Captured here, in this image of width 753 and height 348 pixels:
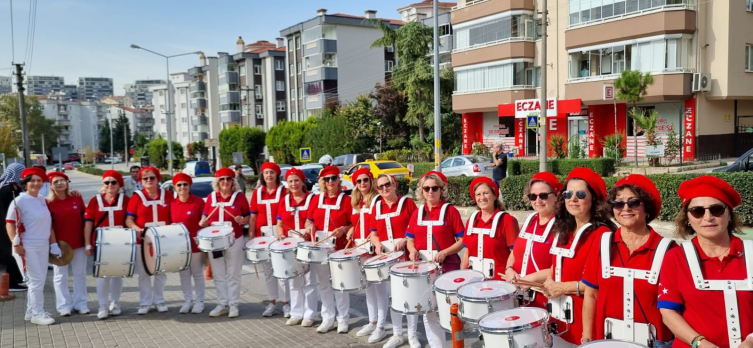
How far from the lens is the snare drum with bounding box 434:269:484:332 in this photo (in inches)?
193

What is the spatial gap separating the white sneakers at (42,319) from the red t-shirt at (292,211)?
3173mm

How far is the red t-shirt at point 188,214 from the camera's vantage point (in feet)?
25.2

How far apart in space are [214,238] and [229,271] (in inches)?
27.5

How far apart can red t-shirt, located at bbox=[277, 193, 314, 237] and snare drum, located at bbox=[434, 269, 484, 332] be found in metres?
2.72

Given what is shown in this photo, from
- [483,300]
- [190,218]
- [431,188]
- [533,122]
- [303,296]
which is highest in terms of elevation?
[533,122]

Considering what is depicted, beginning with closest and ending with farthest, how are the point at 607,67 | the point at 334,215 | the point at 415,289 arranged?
the point at 415,289 < the point at 334,215 < the point at 607,67

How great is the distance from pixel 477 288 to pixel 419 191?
1.74 m

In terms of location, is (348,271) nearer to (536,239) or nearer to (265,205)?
(265,205)

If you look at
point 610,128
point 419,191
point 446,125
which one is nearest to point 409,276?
point 419,191

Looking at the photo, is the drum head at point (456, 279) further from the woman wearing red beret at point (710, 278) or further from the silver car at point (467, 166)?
the silver car at point (467, 166)

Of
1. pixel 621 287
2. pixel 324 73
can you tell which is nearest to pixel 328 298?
pixel 621 287

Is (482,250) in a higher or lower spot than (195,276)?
higher

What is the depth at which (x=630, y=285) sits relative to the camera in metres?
3.54

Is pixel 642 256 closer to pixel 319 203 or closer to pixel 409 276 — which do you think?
pixel 409 276
